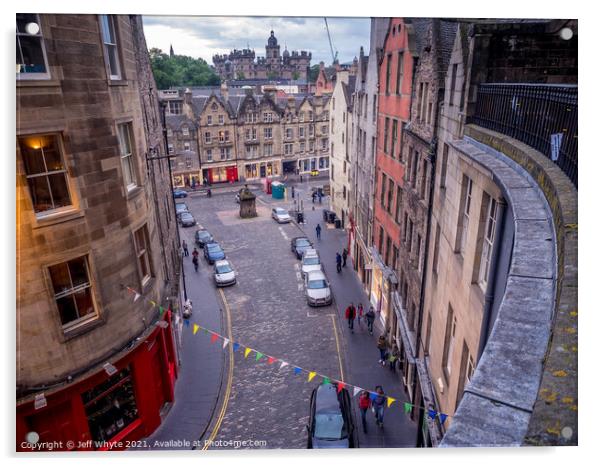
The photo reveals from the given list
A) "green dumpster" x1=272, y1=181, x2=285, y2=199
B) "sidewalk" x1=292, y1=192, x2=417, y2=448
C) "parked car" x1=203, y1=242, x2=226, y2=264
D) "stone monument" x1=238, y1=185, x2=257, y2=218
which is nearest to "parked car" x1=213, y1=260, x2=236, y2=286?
"parked car" x1=203, y1=242, x2=226, y2=264

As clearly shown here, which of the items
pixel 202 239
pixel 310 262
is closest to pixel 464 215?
pixel 310 262

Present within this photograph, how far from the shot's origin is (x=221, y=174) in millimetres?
48438

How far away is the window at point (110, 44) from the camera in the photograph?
851 cm

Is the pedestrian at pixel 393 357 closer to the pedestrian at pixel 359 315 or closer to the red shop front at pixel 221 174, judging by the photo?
the pedestrian at pixel 359 315

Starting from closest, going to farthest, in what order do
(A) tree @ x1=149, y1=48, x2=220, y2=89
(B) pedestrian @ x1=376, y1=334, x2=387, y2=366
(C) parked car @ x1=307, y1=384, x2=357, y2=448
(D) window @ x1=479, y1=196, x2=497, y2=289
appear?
1. (D) window @ x1=479, y1=196, x2=497, y2=289
2. (C) parked car @ x1=307, y1=384, x2=357, y2=448
3. (B) pedestrian @ x1=376, y1=334, x2=387, y2=366
4. (A) tree @ x1=149, y1=48, x2=220, y2=89

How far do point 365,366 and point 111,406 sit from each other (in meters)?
8.60

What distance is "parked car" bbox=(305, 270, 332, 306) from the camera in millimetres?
19703

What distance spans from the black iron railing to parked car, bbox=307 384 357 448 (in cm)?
802

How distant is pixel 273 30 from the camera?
23.9 ft

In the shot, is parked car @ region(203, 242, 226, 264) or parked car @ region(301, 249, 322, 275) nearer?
parked car @ region(301, 249, 322, 275)

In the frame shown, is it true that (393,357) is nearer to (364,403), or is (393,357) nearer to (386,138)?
(364,403)

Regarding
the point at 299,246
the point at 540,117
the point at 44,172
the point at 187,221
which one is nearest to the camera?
the point at 540,117

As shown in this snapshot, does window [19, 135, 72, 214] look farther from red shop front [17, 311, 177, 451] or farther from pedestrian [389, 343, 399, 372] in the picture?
pedestrian [389, 343, 399, 372]

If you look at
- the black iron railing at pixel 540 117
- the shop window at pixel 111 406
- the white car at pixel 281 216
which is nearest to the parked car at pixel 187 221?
the white car at pixel 281 216
